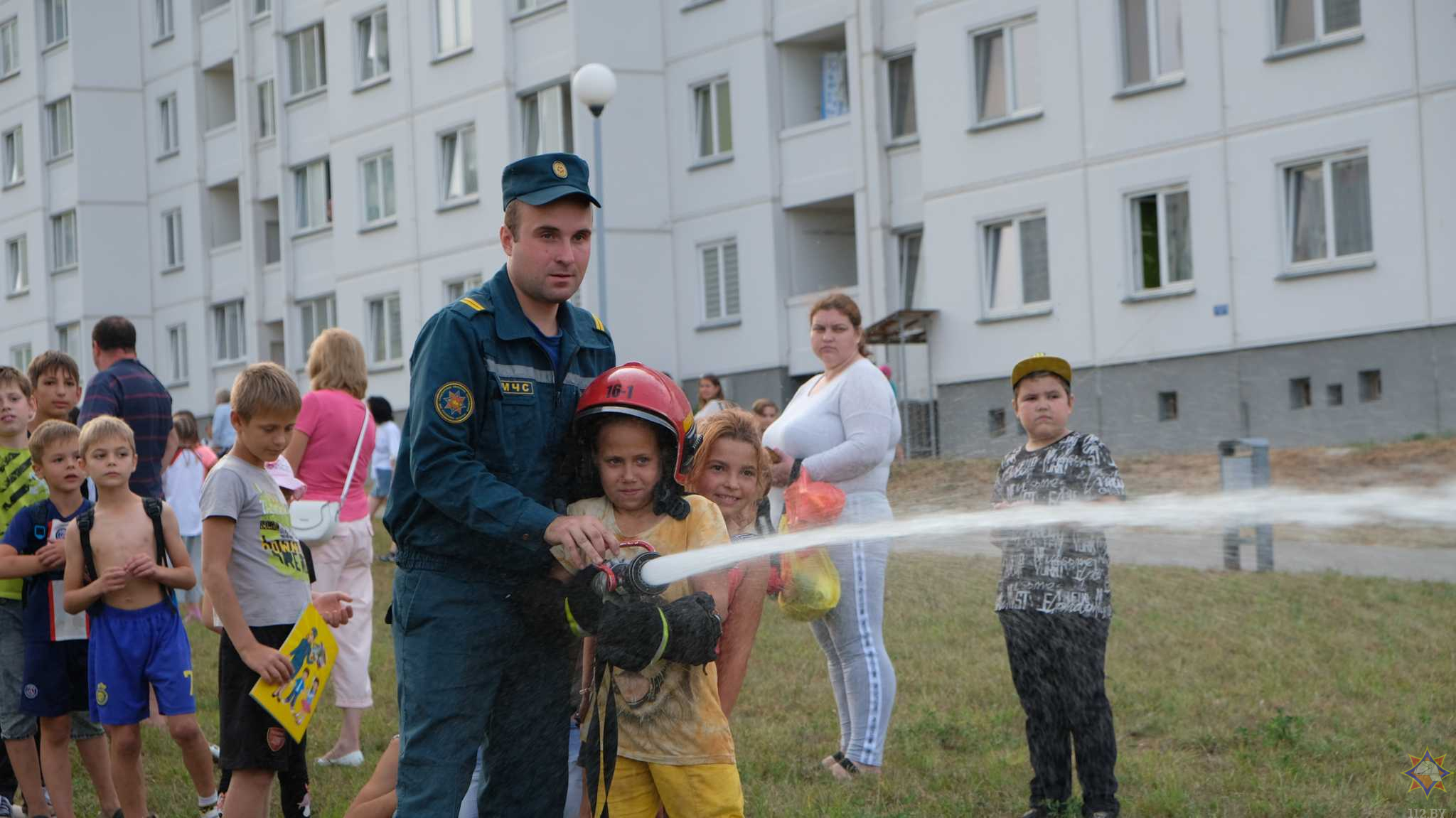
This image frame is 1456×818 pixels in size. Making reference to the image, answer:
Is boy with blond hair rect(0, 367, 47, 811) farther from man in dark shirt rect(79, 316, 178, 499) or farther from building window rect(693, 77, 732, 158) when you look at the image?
building window rect(693, 77, 732, 158)

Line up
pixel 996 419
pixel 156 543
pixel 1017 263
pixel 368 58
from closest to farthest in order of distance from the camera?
pixel 156 543
pixel 1017 263
pixel 996 419
pixel 368 58

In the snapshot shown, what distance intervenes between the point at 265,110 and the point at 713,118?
47.6 feet

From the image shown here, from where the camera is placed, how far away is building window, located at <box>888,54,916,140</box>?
24.6 meters

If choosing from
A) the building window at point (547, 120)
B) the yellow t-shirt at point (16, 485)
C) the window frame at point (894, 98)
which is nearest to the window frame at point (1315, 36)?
the window frame at point (894, 98)

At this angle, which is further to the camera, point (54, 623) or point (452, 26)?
point (452, 26)

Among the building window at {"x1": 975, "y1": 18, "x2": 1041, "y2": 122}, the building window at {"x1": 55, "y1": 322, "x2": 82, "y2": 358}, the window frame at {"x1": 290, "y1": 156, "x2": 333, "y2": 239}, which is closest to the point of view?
the building window at {"x1": 975, "y1": 18, "x2": 1041, "y2": 122}

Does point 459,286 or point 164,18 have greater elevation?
point 164,18

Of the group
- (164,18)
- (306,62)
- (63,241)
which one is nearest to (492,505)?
(306,62)

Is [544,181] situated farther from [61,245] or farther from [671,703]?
[61,245]

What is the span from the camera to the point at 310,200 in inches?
1351

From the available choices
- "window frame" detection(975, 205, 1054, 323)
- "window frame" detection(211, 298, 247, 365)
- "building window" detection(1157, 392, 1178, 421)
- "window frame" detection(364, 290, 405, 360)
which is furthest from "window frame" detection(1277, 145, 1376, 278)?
"window frame" detection(211, 298, 247, 365)

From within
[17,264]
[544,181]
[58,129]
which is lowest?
[544,181]

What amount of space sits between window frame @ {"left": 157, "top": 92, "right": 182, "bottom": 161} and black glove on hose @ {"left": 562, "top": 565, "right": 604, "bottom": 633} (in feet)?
126

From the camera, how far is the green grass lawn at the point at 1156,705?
6215 millimetres
